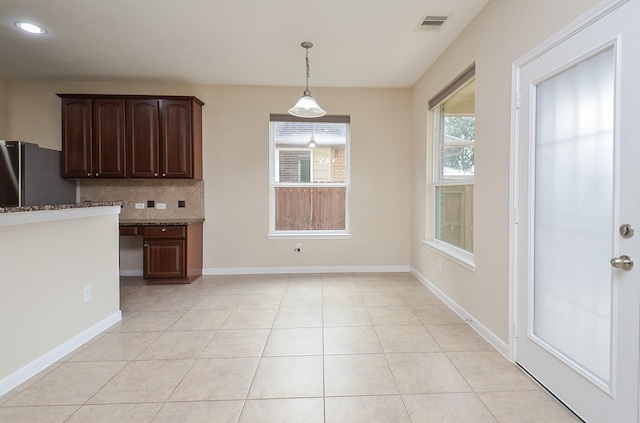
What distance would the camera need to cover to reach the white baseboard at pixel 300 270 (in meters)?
4.65

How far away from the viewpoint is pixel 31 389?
75.7 inches

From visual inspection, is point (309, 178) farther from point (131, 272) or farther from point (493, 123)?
point (131, 272)

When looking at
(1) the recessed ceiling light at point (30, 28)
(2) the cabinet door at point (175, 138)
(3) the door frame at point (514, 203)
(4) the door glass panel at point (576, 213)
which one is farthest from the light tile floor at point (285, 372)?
(1) the recessed ceiling light at point (30, 28)

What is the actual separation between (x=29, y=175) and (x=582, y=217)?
17.9 feet

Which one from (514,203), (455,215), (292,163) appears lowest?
(455,215)

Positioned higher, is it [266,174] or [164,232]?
[266,174]

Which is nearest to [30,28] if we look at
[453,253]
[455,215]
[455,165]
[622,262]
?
[455,165]

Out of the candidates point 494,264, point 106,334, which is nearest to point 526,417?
point 494,264

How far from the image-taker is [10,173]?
143 inches

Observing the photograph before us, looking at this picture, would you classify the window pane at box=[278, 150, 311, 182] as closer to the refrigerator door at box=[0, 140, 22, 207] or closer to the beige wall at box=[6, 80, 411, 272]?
the beige wall at box=[6, 80, 411, 272]

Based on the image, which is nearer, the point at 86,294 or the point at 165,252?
the point at 86,294

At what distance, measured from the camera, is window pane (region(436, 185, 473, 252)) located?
10.2ft

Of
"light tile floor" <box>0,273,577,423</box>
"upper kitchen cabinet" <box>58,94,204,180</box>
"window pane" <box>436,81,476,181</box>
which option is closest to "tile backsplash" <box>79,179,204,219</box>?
"upper kitchen cabinet" <box>58,94,204,180</box>

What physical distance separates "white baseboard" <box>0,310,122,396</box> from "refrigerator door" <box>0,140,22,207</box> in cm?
216
